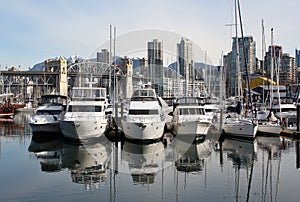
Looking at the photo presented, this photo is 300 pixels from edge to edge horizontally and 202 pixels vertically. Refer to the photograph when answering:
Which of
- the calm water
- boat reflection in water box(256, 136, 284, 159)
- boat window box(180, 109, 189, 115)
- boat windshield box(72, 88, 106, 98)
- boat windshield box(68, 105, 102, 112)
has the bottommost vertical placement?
the calm water

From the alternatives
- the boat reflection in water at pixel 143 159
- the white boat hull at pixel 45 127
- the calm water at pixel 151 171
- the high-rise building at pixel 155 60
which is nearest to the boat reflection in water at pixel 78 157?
the calm water at pixel 151 171

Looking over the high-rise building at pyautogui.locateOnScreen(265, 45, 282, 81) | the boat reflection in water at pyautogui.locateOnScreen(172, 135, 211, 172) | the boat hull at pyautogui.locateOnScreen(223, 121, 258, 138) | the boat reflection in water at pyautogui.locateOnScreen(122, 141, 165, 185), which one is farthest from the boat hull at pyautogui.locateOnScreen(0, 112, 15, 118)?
the high-rise building at pyautogui.locateOnScreen(265, 45, 282, 81)

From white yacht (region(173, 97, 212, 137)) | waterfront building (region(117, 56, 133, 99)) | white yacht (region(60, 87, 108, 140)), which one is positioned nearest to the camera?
white yacht (region(60, 87, 108, 140))

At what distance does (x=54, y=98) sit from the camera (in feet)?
141

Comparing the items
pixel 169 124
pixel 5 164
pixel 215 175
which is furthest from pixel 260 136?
pixel 5 164

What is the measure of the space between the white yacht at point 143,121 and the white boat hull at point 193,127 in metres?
1.88

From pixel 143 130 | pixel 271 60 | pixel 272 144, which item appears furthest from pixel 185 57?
pixel 143 130

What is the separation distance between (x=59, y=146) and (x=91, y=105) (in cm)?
487

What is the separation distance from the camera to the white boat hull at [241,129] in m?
32.6

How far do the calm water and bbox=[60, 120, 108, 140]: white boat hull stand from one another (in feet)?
2.98

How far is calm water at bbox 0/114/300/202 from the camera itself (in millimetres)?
16641

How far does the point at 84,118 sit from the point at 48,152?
4.33 meters

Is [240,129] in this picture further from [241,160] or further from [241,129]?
[241,160]

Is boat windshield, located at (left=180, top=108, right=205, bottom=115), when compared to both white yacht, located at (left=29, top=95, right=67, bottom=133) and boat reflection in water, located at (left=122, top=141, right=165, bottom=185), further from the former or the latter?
white yacht, located at (left=29, top=95, right=67, bottom=133)
